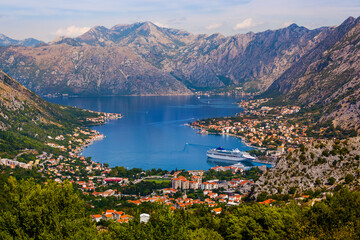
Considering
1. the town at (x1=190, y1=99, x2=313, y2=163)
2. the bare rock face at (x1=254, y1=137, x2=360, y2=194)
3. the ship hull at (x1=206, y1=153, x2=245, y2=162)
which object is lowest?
the ship hull at (x1=206, y1=153, x2=245, y2=162)

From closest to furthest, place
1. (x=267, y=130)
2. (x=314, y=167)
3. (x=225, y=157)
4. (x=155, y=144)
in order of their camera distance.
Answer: (x=314, y=167)
(x=225, y=157)
(x=155, y=144)
(x=267, y=130)

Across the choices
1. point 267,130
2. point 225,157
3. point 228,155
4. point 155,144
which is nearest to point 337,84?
point 267,130

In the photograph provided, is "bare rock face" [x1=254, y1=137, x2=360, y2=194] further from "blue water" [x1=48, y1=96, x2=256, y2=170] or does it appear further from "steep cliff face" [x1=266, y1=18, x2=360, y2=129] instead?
"steep cliff face" [x1=266, y1=18, x2=360, y2=129]

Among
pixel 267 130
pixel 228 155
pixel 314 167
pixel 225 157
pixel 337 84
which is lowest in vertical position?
pixel 225 157

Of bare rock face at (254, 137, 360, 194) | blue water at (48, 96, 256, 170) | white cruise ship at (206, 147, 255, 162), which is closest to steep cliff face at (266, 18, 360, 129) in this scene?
blue water at (48, 96, 256, 170)

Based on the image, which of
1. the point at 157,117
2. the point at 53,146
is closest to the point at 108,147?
the point at 53,146

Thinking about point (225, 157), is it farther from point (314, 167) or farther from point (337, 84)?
point (337, 84)

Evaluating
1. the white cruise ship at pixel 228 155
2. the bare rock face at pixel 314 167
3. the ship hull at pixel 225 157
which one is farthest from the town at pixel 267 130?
the bare rock face at pixel 314 167
